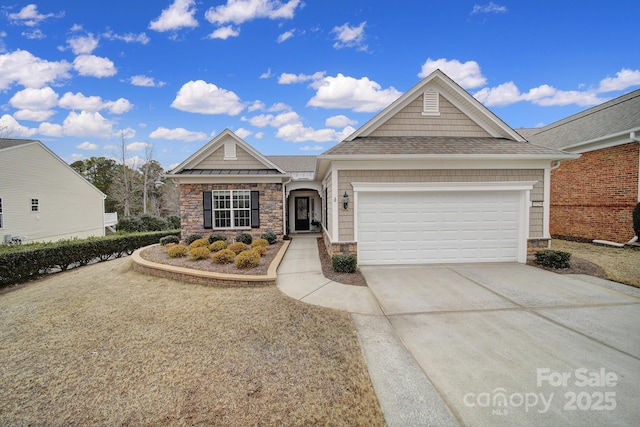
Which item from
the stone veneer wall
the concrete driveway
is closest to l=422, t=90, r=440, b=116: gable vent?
the concrete driveway

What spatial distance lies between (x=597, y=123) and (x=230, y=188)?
1617 cm

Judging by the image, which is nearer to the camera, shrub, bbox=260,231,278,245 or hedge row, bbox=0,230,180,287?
hedge row, bbox=0,230,180,287

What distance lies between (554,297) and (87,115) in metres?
32.2

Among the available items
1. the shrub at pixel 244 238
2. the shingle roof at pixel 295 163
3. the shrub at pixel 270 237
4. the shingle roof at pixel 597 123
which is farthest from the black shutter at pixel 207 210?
the shingle roof at pixel 597 123

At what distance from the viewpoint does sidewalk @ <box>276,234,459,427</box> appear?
2.51 m

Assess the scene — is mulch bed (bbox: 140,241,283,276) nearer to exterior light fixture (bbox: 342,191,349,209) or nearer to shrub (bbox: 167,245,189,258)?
shrub (bbox: 167,245,189,258)

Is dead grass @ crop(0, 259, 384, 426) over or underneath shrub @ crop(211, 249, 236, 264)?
underneath

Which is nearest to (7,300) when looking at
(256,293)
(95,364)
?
(95,364)

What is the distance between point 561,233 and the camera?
12.5 meters

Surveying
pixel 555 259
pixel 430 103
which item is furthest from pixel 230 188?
pixel 555 259

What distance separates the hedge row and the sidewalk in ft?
27.2

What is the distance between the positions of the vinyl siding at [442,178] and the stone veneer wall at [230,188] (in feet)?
17.4

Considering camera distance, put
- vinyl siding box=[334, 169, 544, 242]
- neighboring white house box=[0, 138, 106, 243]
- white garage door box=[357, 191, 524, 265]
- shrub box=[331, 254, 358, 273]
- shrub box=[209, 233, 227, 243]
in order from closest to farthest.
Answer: shrub box=[331, 254, 358, 273], vinyl siding box=[334, 169, 544, 242], white garage door box=[357, 191, 524, 265], shrub box=[209, 233, 227, 243], neighboring white house box=[0, 138, 106, 243]

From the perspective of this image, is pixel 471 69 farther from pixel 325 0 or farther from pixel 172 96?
pixel 172 96
